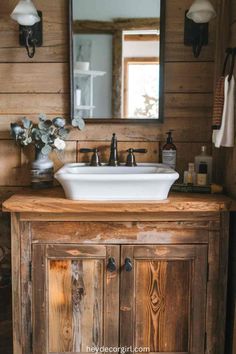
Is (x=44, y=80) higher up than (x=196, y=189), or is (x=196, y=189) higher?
(x=44, y=80)

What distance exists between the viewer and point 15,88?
1848 mm

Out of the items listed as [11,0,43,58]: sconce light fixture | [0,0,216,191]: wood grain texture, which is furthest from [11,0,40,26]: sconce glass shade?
[0,0,216,191]: wood grain texture

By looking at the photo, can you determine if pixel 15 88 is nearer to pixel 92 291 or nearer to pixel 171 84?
pixel 171 84

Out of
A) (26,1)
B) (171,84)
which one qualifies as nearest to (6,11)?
(26,1)

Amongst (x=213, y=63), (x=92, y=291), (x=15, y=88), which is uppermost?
(x=213, y=63)

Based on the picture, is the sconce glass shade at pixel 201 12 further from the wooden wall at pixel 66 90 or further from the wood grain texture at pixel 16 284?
the wood grain texture at pixel 16 284

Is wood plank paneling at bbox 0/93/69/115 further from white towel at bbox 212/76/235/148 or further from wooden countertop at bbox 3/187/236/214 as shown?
white towel at bbox 212/76/235/148

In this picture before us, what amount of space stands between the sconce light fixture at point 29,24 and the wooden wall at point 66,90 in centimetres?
3

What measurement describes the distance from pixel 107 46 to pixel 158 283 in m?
1.19

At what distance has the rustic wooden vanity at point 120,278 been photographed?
150 centimetres

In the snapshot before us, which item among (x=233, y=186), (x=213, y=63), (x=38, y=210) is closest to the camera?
(x=38, y=210)

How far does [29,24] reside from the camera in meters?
1.68

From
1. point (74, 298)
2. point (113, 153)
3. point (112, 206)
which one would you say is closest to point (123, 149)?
point (113, 153)

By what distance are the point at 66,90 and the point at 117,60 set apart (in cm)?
30
